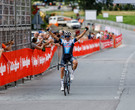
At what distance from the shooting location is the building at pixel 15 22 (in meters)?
17.3

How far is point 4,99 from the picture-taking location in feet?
40.3

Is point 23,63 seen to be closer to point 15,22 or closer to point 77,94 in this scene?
point 15,22

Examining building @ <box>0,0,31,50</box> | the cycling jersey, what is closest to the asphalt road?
the cycling jersey

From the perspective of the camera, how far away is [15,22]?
1836 cm

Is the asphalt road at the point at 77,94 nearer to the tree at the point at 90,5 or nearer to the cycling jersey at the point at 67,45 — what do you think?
the cycling jersey at the point at 67,45

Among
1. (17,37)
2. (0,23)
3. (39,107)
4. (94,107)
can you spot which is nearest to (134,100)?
(94,107)

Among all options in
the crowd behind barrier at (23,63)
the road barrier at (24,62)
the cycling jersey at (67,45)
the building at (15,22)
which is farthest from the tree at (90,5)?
the cycling jersey at (67,45)

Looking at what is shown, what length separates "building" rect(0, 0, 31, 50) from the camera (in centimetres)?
1730

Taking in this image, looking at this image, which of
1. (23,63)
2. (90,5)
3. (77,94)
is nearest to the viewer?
(77,94)

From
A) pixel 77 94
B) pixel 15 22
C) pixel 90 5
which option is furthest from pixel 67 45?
pixel 90 5

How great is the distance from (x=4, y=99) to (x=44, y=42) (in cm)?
833

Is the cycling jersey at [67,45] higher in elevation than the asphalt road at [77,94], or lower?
higher

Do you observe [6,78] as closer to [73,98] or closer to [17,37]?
[73,98]

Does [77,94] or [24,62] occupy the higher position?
[24,62]
